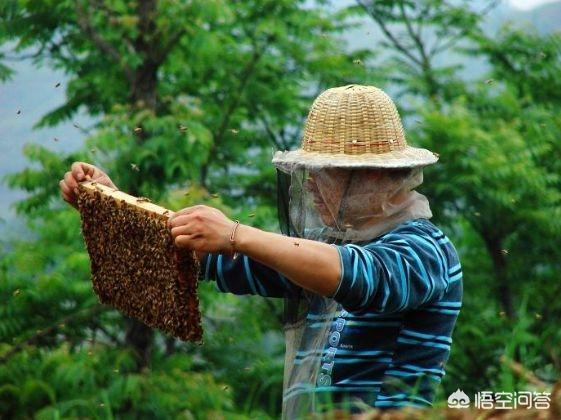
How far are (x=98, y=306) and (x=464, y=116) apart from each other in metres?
4.57

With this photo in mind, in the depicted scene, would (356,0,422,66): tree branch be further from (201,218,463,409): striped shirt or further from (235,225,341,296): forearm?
(235,225,341,296): forearm

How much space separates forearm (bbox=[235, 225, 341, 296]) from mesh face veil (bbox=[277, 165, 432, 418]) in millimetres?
511

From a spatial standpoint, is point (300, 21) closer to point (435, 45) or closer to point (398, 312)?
point (435, 45)

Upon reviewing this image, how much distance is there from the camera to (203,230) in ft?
9.73

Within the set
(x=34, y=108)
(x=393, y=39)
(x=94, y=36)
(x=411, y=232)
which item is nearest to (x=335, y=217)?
(x=411, y=232)

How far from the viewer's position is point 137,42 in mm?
8812

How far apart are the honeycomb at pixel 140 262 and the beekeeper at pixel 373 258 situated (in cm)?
22

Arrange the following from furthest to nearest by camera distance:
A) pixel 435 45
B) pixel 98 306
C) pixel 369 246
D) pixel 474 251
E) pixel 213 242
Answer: pixel 435 45, pixel 474 251, pixel 98 306, pixel 369 246, pixel 213 242

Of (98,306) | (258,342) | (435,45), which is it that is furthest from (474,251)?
(98,306)

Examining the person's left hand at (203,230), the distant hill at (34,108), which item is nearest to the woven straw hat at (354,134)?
the person's left hand at (203,230)

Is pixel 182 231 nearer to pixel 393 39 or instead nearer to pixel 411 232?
pixel 411 232

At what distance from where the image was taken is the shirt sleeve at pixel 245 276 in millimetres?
3682

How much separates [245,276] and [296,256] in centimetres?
83

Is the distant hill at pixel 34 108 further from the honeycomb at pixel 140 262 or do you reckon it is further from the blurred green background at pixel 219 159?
the honeycomb at pixel 140 262
